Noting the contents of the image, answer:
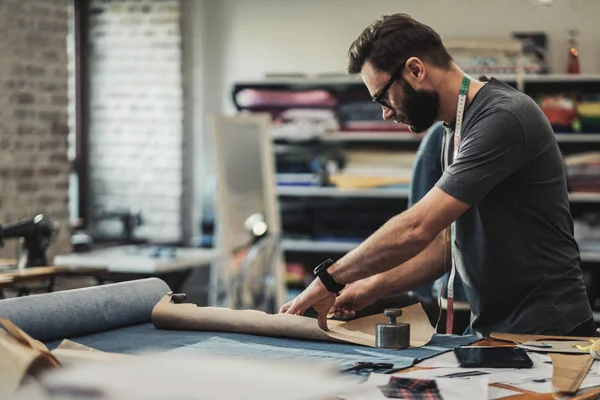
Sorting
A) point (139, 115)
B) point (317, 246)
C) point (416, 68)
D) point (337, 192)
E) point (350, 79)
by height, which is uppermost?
point (350, 79)

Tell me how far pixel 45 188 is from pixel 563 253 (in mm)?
3672

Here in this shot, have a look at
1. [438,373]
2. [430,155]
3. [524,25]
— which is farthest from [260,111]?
[438,373]

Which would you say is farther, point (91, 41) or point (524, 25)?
point (91, 41)

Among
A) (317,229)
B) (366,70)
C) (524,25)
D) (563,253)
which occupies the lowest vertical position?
(317,229)

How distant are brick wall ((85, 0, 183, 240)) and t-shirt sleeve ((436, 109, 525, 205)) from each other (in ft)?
16.0

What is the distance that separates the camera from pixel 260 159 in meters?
6.39

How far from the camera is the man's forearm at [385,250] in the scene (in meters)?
2.35

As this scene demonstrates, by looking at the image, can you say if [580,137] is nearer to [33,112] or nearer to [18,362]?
[33,112]

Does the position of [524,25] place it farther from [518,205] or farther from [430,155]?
[518,205]

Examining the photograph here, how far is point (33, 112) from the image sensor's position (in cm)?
537

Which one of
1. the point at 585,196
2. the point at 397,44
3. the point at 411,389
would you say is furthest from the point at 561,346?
the point at 585,196

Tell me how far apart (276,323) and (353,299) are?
14.2 inches

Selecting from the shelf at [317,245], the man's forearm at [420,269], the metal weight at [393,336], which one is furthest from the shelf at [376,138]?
the metal weight at [393,336]

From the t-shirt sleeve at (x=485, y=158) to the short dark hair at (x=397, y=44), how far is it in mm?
273
